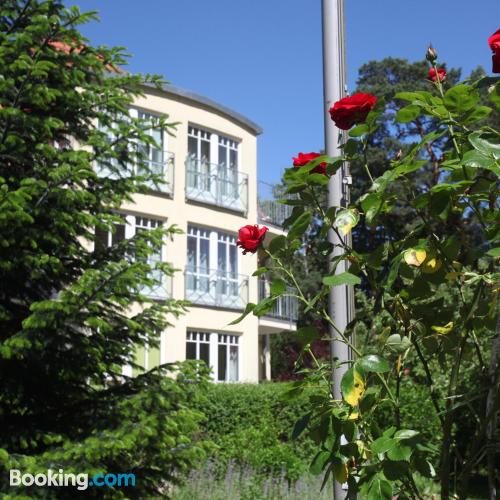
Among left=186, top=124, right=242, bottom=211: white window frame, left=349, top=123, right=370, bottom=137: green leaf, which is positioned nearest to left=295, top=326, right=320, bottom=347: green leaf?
left=349, top=123, right=370, bottom=137: green leaf

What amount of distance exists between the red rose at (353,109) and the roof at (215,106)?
22.3 m

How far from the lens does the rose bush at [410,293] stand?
1.99 m

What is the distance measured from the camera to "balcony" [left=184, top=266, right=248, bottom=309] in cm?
2530

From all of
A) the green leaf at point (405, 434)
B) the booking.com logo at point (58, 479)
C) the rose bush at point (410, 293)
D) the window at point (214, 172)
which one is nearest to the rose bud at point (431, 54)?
the rose bush at point (410, 293)

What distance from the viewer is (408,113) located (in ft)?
7.04

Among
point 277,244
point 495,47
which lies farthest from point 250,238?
point 495,47

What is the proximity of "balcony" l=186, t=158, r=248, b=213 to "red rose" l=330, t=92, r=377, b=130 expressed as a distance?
915 inches

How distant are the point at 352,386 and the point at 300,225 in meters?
0.59

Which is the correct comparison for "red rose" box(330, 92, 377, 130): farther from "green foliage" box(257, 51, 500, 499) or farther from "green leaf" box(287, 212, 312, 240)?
"green leaf" box(287, 212, 312, 240)

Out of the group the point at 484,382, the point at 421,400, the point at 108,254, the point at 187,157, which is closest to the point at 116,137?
the point at 108,254

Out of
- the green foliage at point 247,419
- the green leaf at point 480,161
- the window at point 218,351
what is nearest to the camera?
the green leaf at point 480,161

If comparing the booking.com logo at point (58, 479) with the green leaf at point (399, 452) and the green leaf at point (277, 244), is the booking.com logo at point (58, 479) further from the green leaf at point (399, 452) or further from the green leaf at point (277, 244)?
the green leaf at point (399, 452)

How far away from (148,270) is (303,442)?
9046mm

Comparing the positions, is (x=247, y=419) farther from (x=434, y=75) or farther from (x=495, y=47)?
(x=495, y=47)
